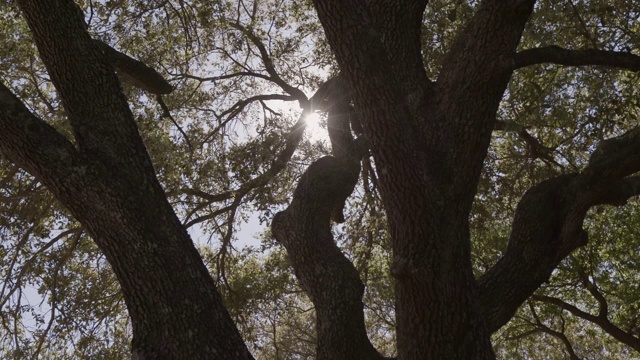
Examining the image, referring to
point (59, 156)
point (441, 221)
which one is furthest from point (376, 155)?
point (59, 156)

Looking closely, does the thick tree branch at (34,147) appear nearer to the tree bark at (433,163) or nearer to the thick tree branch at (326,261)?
the tree bark at (433,163)

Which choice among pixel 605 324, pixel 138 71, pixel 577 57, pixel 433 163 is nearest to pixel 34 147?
pixel 138 71

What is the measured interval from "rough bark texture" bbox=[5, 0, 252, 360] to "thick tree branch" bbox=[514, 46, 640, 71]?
3.06 meters

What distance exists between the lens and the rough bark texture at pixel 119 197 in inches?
168

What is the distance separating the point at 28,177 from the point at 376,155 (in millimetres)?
6110

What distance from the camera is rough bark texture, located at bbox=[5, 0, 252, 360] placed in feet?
14.0

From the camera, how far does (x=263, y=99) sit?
449 inches

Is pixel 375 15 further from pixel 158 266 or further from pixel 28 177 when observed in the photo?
pixel 28 177

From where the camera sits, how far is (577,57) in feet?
18.1

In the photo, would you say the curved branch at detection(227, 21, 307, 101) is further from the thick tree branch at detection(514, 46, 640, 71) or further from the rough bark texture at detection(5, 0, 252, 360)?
the rough bark texture at detection(5, 0, 252, 360)

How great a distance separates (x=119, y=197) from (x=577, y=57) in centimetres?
370

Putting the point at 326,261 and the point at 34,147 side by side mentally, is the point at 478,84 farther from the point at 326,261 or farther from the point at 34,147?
the point at 34,147

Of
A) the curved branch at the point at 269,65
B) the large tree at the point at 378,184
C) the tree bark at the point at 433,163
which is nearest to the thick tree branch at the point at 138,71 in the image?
the large tree at the point at 378,184

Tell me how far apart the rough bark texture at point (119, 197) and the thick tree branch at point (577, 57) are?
3.06m
